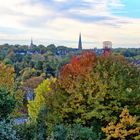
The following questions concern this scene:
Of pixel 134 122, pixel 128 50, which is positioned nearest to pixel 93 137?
pixel 134 122

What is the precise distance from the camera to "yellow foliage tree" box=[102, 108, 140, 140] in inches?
1148

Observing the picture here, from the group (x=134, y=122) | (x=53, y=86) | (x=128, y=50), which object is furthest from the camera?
(x=128, y=50)

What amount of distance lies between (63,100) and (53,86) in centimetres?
142

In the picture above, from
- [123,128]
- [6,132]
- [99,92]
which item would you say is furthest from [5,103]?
[123,128]

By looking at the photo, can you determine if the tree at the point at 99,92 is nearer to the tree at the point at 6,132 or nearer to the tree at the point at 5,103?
the tree at the point at 5,103

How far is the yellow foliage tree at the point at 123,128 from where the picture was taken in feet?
95.7

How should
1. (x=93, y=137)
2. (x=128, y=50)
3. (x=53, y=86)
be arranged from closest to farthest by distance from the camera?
1. (x=93, y=137)
2. (x=53, y=86)
3. (x=128, y=50)

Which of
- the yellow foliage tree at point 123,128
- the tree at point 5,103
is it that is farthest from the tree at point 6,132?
the yellow foliage tree at point 123,128

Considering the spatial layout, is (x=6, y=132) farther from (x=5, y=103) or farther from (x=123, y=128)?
(x=123, y=128)

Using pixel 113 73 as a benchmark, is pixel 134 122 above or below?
below

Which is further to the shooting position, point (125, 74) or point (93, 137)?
point (125, 74)

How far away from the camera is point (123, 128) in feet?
97.0

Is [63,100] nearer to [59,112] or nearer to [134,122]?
[59,112]

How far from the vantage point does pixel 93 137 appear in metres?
24.5
